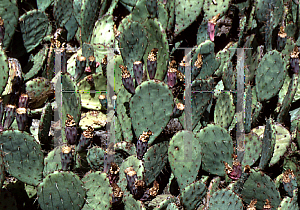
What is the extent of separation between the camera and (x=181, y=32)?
11.5ft

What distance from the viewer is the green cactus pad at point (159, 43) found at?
9.84ft

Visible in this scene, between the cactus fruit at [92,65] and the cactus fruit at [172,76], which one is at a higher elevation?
the cactus fruit at [92,65]

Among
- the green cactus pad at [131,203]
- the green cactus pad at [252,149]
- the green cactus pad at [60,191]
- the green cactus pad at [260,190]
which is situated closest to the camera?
the green cactus pad at [60,191]

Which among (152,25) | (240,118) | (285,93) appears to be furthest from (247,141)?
(152,25)

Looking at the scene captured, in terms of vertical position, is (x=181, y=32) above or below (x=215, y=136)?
above

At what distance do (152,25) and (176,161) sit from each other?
3.54 ft

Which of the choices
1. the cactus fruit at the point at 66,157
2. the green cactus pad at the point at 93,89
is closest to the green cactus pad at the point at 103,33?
the green cactus pad at the point at 93,89

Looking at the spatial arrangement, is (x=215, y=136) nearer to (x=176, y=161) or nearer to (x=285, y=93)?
(x=176, y=161)

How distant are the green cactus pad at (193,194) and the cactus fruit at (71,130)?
2.82 feet

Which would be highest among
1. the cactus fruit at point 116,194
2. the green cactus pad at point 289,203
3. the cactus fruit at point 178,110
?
the cactus fruit at point 178,110

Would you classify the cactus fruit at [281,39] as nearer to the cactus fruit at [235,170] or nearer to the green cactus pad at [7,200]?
the cactus fruit at [235,170]

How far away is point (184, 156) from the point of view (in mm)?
2748

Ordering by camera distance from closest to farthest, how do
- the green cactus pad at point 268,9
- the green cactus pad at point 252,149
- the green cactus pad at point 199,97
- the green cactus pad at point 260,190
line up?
the green cactus pad at point 260,190, the green cactus pad at point 199,97, the green cactus pad at point 252,149, the green cactus pad at point 268,9

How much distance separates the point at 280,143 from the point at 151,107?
114 cm
